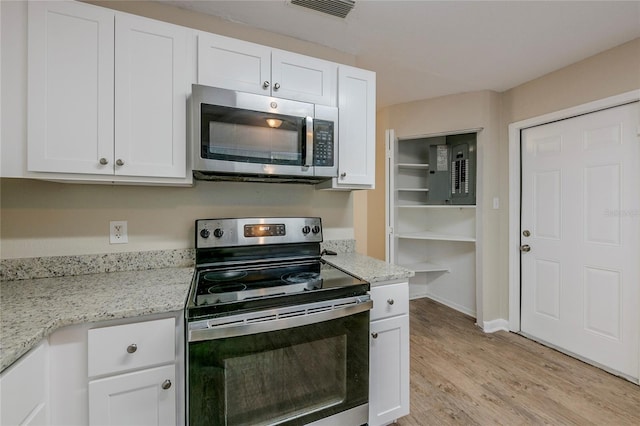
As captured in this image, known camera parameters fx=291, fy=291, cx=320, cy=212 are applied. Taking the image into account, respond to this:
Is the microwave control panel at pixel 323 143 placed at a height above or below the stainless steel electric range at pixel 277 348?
above

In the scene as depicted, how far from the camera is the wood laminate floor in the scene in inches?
68.1

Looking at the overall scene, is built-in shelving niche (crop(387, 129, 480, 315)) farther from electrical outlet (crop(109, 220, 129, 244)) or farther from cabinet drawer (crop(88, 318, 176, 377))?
cabinet drawer (crop(88, 318, 176, 377))

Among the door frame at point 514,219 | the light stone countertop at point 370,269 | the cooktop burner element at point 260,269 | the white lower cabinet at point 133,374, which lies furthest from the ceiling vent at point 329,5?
the door frame at point 514,219

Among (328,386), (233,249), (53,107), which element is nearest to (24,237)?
(53,107)

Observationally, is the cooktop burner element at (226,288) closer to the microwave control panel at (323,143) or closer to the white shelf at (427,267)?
the microwave control panel at (323,143)

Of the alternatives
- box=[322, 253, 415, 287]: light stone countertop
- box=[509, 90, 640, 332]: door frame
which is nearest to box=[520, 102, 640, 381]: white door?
box=[509, 90, 640, 332]: door frame

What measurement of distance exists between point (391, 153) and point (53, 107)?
2.59 meters

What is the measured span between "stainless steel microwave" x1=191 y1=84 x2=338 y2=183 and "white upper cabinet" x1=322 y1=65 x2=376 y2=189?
0.10 meters

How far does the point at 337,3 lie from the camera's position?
5.43ft

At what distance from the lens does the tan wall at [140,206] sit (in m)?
1.42

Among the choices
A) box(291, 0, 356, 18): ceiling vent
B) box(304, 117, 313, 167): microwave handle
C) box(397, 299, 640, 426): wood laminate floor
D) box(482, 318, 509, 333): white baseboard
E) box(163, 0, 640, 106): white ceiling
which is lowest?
box(397, 299, 640, 426): wood laminate floor

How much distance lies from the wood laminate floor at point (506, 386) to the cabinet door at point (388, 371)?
0.22 meters

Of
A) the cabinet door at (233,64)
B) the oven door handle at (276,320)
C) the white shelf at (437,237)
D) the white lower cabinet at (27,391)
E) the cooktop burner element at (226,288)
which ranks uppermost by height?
the cabinet door at (233,64)

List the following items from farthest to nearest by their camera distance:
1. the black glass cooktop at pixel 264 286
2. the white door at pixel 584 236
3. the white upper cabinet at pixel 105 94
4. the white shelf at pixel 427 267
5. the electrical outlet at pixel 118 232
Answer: the white shelf at pixel 427 267, the white door at pixel 584 236, the electrical outlet at pixel 118 232, the white upper cabinet at pixel 105 94, the black glass cooktop at pixel 264 286
